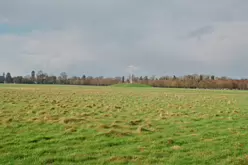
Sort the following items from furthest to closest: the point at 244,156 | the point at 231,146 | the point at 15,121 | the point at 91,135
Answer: the point at 15,121 → the point at 91,135 → the point at 231,146 → the point at 244,156

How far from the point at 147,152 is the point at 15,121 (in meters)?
7.92

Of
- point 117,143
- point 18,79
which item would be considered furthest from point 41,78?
point 117,143

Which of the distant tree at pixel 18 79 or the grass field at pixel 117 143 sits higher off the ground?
the distant tree at pixel 18 79

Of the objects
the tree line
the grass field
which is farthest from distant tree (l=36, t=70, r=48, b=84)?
the grass field

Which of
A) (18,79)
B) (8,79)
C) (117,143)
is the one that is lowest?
(117,143)

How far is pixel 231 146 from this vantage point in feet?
32.4

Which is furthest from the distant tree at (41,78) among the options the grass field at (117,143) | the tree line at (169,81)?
the grass field at (117,143)

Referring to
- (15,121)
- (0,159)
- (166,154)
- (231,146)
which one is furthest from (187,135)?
(15,121)

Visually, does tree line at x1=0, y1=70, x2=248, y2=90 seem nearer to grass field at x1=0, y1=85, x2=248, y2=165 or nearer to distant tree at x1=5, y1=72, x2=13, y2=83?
distant tree at x1=5, y1=72, x2=13, y2=83

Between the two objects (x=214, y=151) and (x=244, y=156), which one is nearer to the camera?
(x=244, y=156)

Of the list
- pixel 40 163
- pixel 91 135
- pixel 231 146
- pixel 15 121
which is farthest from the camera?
pixel 15 121

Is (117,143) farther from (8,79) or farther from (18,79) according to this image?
(8,79)

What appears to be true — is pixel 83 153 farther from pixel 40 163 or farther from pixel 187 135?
pixel 187 135

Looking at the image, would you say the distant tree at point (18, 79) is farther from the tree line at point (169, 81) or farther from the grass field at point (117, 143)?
the grass field at point (117, 143)
